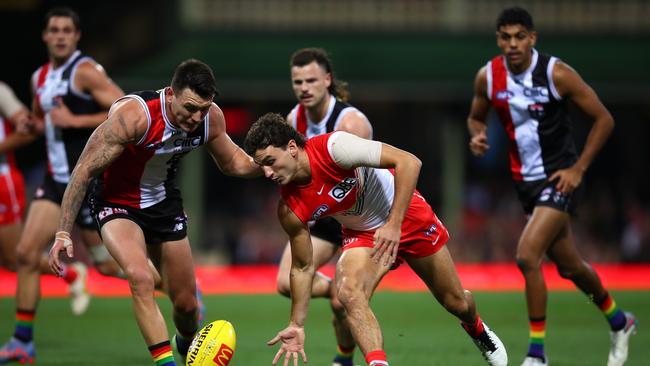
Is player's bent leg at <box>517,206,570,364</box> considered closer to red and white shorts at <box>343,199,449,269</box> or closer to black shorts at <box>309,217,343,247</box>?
red and white shorts at <box>343,199,449,269</box>

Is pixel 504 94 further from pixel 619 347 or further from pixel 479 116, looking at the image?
pixel 619 347

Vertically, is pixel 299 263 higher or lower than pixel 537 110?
lower

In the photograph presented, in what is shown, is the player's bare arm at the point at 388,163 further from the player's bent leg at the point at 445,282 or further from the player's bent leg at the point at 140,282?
the player's bent leg at the point at 140,282

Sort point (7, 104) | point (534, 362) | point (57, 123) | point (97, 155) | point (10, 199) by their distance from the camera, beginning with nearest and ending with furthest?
point (97, 155) < point (534, 362) < point (57, 123) < point (7, 104) < point (10, 199)

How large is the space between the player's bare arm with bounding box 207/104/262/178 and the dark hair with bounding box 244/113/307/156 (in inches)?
29.5

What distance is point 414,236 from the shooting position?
7.56 meters

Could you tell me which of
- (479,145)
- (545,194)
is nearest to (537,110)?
(479,145)

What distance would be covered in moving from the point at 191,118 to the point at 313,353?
2.92 m

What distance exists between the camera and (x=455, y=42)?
2048 cm

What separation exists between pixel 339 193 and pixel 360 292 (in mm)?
651

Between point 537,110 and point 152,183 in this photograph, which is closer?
point 152,183

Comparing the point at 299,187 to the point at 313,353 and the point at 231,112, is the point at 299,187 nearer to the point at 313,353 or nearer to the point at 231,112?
the point at 313,353

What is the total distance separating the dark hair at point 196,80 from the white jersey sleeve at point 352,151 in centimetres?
82

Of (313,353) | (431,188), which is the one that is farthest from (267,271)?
(313,353)
